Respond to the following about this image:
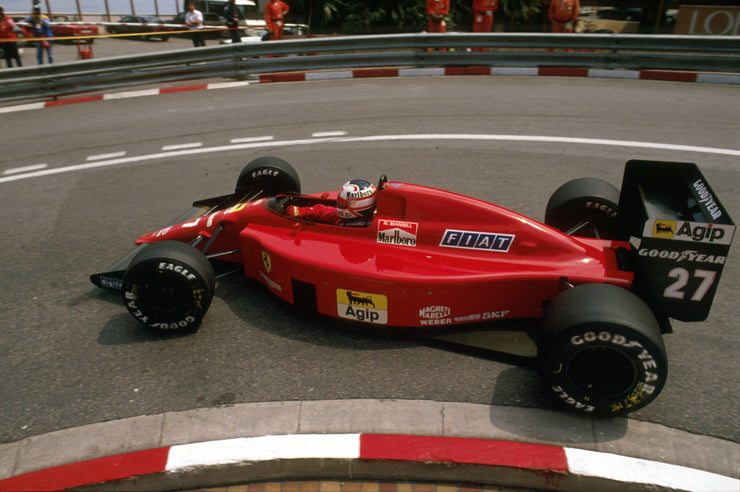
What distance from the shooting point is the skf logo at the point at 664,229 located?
358cm

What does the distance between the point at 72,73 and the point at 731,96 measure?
12979 millimetres

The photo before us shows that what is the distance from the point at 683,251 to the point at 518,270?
3.52 ft

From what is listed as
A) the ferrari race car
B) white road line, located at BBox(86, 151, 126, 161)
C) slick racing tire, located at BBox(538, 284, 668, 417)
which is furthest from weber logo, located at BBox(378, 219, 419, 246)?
white road line, located at BBox(86, 151, 126, 161)

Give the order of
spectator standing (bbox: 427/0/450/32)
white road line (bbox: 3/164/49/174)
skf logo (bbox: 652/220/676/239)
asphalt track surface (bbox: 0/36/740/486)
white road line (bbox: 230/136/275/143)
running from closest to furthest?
skf logo (bbox: 652/220/676/239) < asphalt track surface (bbox: 0/36/740/486) < white road line (bbox: 3/164/49/174) < white road line (bbox: 230/136/275/143) < spectator standing (bbox: 427/0/450/32)

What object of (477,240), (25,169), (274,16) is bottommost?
(25,169)

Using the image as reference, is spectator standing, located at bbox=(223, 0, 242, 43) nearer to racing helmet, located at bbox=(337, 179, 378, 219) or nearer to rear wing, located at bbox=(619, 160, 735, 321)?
racing helmet, located at bbox=(337, 179, 378, 219)

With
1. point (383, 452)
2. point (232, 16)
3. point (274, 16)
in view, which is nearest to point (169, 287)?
point (383, 452)

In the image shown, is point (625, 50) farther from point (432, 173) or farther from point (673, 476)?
point (673, 476)

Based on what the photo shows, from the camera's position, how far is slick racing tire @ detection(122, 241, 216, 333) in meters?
4.34

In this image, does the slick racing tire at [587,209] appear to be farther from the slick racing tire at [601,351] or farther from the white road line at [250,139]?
the white road line at [250,139]

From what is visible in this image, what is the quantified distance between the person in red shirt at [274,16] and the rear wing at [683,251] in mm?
13392

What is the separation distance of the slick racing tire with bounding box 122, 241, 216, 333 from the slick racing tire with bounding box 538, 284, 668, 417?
8.41ft

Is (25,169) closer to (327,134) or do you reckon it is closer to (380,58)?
(327,134)

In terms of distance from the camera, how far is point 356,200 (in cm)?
466
